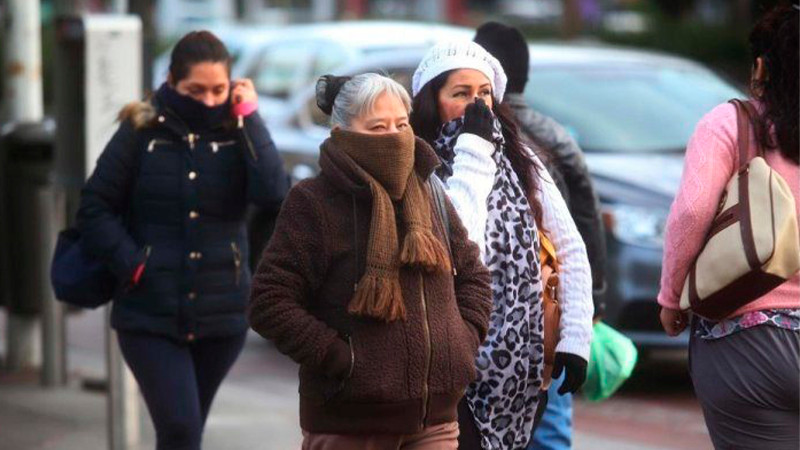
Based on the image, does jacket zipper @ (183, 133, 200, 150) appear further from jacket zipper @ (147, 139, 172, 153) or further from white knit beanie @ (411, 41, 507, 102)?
white knit beanie @ (411, 41, 507, 102)

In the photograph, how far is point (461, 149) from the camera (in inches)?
176

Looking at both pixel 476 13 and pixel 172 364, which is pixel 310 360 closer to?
pixel 172 364

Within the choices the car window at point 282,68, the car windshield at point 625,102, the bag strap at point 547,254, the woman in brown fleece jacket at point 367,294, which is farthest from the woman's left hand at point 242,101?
the car window at point 282,68

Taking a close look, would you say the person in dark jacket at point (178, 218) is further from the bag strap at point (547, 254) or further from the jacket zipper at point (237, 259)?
the bag strap at point (547, 254)

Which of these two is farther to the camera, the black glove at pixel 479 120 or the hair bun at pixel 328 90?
the black glove at pixel 479 120

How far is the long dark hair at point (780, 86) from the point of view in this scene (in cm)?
413

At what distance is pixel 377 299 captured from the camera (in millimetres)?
3910

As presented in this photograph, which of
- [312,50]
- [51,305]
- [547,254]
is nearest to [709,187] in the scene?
[547,254]

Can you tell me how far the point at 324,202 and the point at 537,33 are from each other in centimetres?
3641

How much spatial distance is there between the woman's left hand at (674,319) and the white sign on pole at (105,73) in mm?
3360

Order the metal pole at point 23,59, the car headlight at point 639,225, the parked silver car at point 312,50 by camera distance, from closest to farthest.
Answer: the car headlight at point 639,225
the metal pole at point 23,59
the parked silver car at point 312,50

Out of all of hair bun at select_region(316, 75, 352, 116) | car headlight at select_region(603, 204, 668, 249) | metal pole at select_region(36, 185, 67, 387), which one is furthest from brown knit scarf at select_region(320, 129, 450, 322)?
metal pole at select_region(36, 185, 67, 387)

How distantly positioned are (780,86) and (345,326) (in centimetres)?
124

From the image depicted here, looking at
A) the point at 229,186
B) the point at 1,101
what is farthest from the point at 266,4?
the point at 229,186
